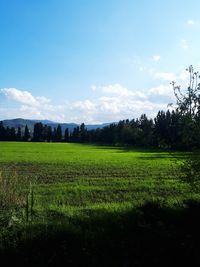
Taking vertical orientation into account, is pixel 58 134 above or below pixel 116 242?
above

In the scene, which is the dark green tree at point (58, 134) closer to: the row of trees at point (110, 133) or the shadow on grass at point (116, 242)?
the row of trees at point (110, 133)

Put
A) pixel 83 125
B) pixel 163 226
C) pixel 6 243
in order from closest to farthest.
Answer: pixel 6 243 → pixel 163 226 → pixel 83 125

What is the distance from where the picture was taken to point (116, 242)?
348 inches

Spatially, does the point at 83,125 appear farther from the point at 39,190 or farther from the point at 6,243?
the point at 6,243

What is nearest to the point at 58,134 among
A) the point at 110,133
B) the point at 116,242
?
the point at 110,133

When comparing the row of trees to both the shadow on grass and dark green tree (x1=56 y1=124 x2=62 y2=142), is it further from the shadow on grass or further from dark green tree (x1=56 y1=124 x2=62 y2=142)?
the shadow on grass

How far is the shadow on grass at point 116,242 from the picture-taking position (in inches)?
317

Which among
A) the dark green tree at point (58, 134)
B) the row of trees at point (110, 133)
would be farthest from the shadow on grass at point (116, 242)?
the dark green tree at point (58, 134)

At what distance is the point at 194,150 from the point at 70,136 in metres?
185

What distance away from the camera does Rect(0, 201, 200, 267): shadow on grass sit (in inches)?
317

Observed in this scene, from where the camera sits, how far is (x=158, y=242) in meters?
8.79

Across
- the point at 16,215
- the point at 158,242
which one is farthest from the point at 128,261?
the point at 16,215

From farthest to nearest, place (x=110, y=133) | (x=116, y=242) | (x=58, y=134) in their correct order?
A: 1. (x=58, y=134)
2. (x=110, y=133)
3. (x=116, y=242)

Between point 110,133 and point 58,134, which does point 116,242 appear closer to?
point 110,133
